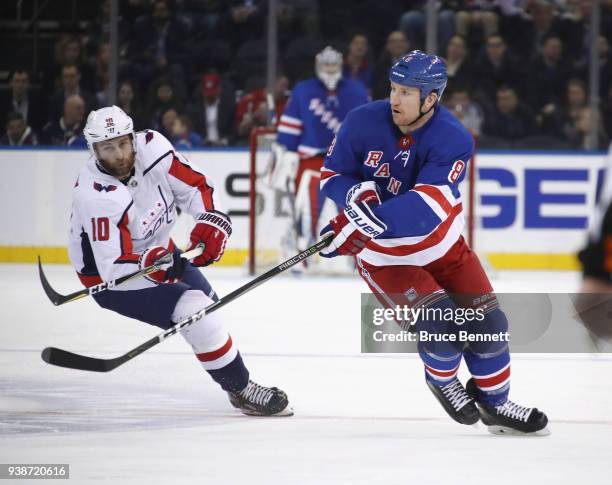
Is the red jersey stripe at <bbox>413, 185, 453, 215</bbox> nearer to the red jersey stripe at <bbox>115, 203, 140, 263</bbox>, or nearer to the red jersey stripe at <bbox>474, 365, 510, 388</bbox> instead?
the red jersey stripe at <bbox>474, 365, 510, 388</bbox>

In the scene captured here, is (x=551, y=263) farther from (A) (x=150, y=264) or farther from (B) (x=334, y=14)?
(A) (x=150, y=264)

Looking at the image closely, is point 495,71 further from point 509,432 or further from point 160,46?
point 509,432

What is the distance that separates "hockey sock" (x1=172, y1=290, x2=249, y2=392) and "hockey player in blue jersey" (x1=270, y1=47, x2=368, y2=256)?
383 centimetres

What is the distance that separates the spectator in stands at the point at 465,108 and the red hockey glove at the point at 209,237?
14.5ft

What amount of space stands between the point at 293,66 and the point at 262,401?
4.67m

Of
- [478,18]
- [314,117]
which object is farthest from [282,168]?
[478,18]

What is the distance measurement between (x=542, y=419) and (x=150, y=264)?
1.18 metres

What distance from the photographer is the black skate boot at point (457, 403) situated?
3414 mm

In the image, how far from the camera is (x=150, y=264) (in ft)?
11.7

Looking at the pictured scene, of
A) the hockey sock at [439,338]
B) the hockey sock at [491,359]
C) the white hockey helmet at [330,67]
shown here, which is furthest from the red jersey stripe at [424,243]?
the white hockey helmet at [330,67]

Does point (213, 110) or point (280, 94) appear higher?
point (280, 94)

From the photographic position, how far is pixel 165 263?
11.7 ft

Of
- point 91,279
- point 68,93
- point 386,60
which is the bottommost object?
point 91,279

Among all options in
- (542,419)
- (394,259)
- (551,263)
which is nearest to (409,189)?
(394,259)
